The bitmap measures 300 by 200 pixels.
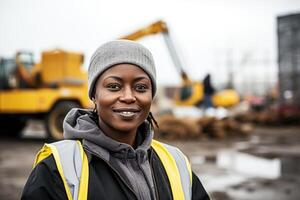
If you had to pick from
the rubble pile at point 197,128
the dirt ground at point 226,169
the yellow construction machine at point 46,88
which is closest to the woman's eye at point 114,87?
the dirt ground at point 226,169

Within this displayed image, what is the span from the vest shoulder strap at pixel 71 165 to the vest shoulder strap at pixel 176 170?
396 mm

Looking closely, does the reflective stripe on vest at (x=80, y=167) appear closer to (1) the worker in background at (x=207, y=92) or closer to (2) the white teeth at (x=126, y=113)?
(2) the white teeth at (x=126, y=113)

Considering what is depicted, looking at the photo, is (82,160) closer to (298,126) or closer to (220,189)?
(220,189)

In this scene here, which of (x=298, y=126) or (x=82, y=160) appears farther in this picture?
(x=298, y=126)

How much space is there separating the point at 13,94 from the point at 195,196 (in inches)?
421

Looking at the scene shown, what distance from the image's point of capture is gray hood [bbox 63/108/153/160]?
1.63 m

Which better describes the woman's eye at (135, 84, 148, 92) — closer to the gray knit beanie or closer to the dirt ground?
the gray knit beanie

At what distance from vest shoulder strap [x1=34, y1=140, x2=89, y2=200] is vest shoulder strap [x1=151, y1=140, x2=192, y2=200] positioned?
15.6 inches

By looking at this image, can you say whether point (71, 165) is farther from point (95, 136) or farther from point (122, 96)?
point (122, 96)

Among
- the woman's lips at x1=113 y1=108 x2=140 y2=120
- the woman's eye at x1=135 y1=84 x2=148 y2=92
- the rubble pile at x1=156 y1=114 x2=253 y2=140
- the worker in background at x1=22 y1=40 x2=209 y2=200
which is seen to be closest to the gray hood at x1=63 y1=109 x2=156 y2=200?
the worker in background at x1=22 y1=40 x2=209 y2=200

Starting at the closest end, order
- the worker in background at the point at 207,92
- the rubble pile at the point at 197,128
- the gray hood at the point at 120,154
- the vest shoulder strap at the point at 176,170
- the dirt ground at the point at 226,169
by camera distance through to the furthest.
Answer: the gray hood at the point at 120,154 < the vest shoulder strap at the point at 176,170 < the dirt ground at the point at 226,169 < the rubble pile at the point at 197,128 < the worker in background at the point at 207,92

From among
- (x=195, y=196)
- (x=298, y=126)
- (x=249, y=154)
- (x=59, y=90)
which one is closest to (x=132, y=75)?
(x=195, y=196)

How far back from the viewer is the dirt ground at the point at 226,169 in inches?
223

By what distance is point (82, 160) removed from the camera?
1.54 m
